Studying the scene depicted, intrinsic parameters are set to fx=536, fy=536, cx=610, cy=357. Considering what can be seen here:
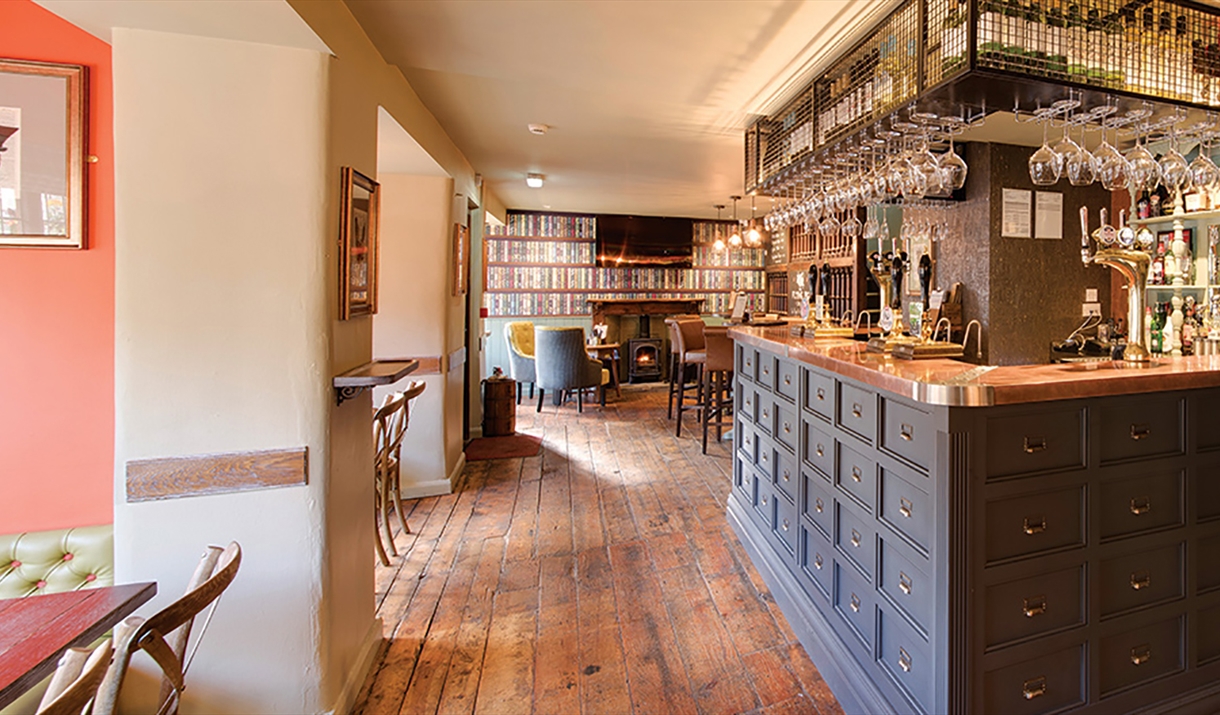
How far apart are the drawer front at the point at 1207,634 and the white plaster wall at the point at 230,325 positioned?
2741 mm

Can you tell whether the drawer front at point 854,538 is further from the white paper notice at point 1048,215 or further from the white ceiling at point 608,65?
the white paper notice at point 1048,215

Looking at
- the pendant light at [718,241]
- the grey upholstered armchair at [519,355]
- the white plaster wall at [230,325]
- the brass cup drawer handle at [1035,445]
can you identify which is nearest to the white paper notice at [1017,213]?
the brass cup drawer handle at [1035,445]

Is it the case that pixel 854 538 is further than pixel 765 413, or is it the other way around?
pixel 765 413

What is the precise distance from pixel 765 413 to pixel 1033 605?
141 centimetres

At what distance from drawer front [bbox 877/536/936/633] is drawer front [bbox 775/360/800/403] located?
0.80 metres

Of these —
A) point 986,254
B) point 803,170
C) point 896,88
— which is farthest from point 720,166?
point 896,88

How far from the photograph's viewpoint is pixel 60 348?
5.83 feet

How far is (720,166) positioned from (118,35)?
3.98 m

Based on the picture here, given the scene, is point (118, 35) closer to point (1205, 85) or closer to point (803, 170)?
point (803, 170)

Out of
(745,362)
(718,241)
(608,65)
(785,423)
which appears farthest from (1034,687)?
(718,241)

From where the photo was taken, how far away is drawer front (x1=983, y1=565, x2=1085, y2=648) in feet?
4.79

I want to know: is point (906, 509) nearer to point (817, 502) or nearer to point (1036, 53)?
point (817, 502)

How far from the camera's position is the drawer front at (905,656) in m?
1.50

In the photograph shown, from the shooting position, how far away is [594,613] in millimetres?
2359
